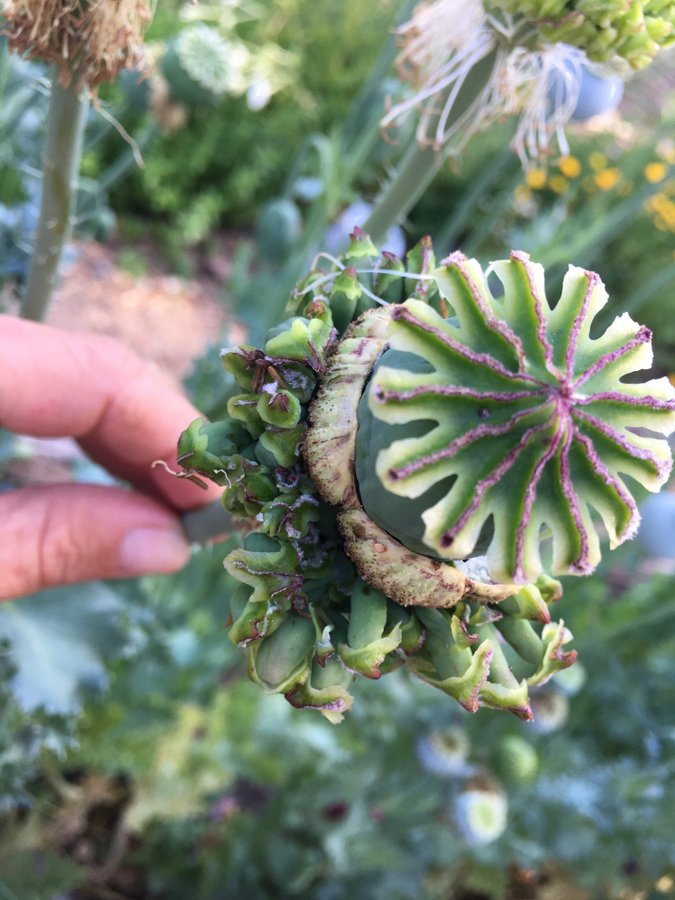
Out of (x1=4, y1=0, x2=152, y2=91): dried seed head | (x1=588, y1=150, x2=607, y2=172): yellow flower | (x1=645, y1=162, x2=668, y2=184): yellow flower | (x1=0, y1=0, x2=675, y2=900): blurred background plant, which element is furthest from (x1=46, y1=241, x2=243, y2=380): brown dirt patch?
(x1=4, y1=0, x2=152, y2=91): dried seed head

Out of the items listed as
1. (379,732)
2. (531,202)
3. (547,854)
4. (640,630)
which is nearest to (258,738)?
(379,732)

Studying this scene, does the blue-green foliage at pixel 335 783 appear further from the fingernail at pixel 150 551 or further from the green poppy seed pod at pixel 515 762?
the fingernail at pixel 150 551

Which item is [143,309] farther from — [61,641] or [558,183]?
[61,641]

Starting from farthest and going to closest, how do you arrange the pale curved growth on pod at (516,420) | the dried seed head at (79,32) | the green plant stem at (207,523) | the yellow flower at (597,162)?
1. the yellow flower at (597,162)
2. the green plant stem at (207,523)
3. the dried seed head at (79,32)
4. the pale curved growth on pod at (516,420)

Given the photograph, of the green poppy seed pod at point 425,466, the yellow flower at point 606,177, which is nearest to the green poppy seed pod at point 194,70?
the green poppy seed pod at point 425,466

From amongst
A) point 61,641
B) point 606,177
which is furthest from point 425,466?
point 606,177

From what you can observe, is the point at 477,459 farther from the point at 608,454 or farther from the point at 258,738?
the point at 258,738

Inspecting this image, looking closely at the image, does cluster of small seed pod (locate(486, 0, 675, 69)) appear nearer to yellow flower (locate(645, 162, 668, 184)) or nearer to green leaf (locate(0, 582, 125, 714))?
green leaf (locate(0, 582, 125, 714))

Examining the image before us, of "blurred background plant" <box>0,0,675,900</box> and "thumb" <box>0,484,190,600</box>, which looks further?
"blurred background plant" <box>0,0,675,900</box>
